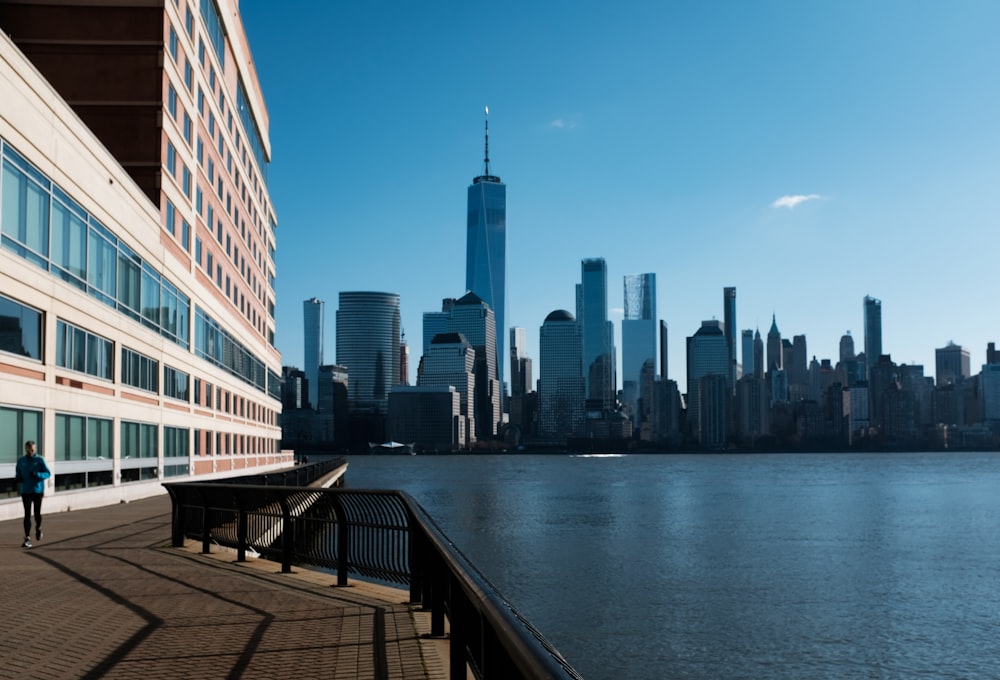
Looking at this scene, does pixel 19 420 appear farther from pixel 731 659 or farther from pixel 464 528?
pixel 464 528

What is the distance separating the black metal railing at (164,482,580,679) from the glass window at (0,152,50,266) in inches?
467

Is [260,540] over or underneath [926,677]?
over

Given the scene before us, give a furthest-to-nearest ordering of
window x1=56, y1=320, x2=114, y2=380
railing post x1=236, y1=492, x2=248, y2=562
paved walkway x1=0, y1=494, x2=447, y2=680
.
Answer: window x1=56, y1=320, x2=114, y2=380 → railing post x1=236, y1=492, x2=248, y2=562 → paved walkway x1=0, y1=494, x2=447, y2=680

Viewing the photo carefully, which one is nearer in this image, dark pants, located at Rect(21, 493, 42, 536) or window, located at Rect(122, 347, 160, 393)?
dark pants, located at Rect(21, 493, 42, 536)

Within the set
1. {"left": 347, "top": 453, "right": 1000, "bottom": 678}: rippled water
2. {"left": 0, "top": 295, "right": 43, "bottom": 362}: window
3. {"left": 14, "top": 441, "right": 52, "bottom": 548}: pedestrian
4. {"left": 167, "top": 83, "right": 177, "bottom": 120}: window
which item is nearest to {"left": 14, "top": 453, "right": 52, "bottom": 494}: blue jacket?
{"left": 14, "top": 441, "right": 52, "bottom": 548}: pedestrian

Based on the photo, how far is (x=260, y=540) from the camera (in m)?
18.5

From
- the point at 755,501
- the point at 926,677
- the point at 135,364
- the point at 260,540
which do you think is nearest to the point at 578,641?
the point at 926,677

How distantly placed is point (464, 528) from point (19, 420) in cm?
2944

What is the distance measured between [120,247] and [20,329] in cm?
1107

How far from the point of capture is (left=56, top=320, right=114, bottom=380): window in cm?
3219

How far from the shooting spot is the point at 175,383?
50625 mm

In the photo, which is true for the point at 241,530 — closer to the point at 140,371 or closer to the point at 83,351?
the point at 83,351

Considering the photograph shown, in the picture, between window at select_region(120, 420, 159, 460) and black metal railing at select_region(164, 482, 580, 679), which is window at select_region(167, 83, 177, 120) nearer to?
window at select_region(120, 420, 159, 460)

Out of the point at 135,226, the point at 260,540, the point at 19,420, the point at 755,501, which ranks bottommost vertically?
the point at 755,501
